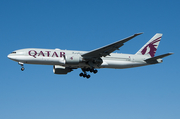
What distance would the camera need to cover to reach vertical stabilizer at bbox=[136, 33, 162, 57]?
4575 centimetres

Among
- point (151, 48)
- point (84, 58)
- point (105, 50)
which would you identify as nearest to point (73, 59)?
point (84, 58)

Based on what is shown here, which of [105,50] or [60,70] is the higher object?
[105,50]

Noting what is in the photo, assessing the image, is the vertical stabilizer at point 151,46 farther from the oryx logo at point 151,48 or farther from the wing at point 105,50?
the wing at point 105,50

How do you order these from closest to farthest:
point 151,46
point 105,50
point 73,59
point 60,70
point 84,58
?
point 105,50 < point 73,59 < point 84,58 < point 60,70 < point 151,46

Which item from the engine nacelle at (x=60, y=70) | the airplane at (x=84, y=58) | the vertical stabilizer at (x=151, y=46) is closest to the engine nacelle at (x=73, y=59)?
the airplane at (x=84, y=58)

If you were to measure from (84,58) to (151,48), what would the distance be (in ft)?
41.2

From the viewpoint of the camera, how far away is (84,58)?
1567 inches

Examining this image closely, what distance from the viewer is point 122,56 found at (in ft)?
139

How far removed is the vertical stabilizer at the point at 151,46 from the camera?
45750 millimetres

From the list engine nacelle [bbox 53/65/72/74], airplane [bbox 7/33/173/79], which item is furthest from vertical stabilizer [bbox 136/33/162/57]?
engine nacelle [bbox 53/65/72/74]

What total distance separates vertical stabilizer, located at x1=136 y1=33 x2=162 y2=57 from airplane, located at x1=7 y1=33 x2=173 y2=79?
3.16 feet

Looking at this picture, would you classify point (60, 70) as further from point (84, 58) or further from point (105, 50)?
point (105, 50)

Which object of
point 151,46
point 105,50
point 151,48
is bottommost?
point 105,50

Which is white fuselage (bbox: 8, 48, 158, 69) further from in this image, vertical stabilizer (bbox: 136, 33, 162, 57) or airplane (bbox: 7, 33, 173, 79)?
vertical stabilizer (bbox: 136, 33, 162, 57)
